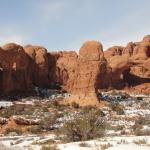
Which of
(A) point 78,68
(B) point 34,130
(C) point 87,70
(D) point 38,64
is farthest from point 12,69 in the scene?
(B) point 34,130

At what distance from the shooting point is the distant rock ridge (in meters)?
49.4

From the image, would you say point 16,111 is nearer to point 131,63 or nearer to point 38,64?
point 38,64

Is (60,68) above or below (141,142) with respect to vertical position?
above

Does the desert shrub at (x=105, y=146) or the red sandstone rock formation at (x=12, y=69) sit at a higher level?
the red sandstone rock formation at (x=12, y=69)

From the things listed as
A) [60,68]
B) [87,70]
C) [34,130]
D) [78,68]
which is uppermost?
[60,68]

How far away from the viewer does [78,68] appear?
165ft

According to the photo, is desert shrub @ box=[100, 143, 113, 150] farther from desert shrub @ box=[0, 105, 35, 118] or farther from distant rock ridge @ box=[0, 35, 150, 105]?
distant rock ridge @ box=[0, 35, 150, 105]

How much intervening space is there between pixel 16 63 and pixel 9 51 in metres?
1.99

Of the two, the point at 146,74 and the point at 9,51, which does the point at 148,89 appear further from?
the point at 9,51

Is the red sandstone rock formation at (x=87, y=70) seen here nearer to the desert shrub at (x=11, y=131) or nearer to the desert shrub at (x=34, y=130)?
the desert shrub at (x=34, y=130)

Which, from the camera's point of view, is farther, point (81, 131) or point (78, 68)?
point (78, 68)

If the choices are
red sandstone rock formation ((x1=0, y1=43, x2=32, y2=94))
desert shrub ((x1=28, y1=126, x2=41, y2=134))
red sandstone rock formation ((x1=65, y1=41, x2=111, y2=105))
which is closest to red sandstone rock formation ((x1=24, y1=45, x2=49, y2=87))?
red sandstone rock formation ((x1=0, y1=43, x2=32, y2=94))

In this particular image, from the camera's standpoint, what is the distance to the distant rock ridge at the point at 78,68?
162 ft

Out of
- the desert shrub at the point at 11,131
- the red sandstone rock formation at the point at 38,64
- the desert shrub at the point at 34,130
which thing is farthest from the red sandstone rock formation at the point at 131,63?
the desert shrub at the point at 11,131
